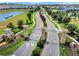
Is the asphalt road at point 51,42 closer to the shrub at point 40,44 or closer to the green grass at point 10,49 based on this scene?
the shrub at point 40,44

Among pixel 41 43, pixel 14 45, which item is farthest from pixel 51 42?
pixel 14 45

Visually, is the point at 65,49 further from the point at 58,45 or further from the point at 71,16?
the point at 71,16

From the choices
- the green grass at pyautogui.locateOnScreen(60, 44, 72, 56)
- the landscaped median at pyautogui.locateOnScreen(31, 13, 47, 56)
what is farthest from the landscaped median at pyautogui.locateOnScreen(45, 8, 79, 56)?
the landscaped median at pyautogui.locateOnScreen(31, 13, 47, 56)

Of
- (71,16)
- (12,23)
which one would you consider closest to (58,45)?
(71,16)

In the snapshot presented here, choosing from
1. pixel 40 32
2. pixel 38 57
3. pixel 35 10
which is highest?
pixel 35 10

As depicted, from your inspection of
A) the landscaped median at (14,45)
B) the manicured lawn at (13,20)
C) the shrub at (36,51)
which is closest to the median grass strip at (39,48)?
the shrub at (36,51)

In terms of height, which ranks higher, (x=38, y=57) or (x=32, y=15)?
(x=32, y=15)
